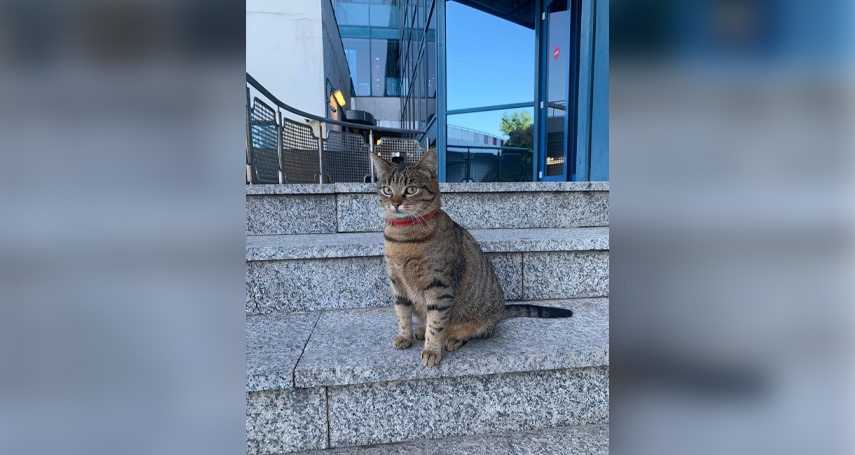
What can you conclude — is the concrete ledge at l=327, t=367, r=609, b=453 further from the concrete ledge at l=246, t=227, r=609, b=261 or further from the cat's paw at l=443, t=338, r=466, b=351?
the concrete ledge at l=246, t=227, r=609, b=261

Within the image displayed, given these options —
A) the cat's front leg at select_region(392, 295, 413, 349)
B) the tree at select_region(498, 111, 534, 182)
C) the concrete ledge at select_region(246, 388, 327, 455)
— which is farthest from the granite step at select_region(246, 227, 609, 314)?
the tree at select_region(498, 111, 534, 182)

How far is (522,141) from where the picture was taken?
5.78m

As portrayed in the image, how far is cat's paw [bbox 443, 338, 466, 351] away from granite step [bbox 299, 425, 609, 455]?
1.02 ft

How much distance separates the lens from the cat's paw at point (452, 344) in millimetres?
1489

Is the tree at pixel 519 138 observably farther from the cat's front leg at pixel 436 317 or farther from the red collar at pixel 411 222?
the cat's front leg at pixel 436 317

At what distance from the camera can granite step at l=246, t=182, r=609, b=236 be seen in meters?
2.30

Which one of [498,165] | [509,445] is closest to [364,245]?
[509,445]

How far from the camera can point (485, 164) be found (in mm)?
6469

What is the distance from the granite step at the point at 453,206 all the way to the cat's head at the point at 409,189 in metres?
0.60

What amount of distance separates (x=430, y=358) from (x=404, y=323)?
0.23m
